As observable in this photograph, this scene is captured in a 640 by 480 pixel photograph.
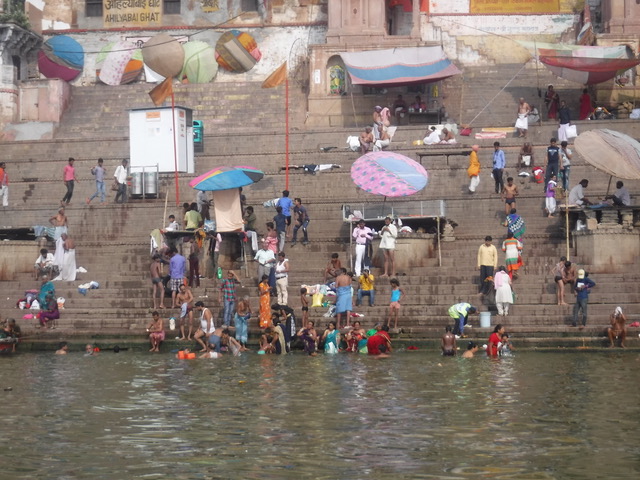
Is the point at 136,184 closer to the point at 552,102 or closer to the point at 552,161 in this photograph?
the point at 552,161

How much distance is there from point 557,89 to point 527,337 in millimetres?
13064

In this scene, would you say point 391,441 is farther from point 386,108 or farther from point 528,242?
point 386,108

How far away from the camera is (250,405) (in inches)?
607

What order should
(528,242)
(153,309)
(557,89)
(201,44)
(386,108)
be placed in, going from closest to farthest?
(153,309) < (528,242) < (386,108) < (557,89) < (201,44)

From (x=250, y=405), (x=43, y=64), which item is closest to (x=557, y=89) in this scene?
(x=43, y=64)

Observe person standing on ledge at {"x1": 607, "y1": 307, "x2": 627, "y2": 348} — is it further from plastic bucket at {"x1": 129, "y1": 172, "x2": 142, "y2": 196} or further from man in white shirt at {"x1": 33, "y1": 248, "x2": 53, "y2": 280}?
plastic bucket at {"x1": 129, "y1": 172, "x2": 142, "y2": 196}

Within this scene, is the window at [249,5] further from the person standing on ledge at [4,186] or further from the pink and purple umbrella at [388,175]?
the pink and purple umbrella at [388,175]

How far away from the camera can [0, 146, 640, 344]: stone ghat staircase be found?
22.2m

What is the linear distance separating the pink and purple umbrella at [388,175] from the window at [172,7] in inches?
543

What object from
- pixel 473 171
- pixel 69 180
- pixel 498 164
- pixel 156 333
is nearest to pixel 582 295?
pixel 498 164

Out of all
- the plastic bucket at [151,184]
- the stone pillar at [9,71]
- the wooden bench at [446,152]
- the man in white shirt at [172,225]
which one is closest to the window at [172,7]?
the stone pillar at [9,71]

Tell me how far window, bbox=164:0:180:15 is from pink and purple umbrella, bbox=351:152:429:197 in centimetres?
1380

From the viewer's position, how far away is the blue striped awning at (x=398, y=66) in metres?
32.1

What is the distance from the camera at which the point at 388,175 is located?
24.1 m
